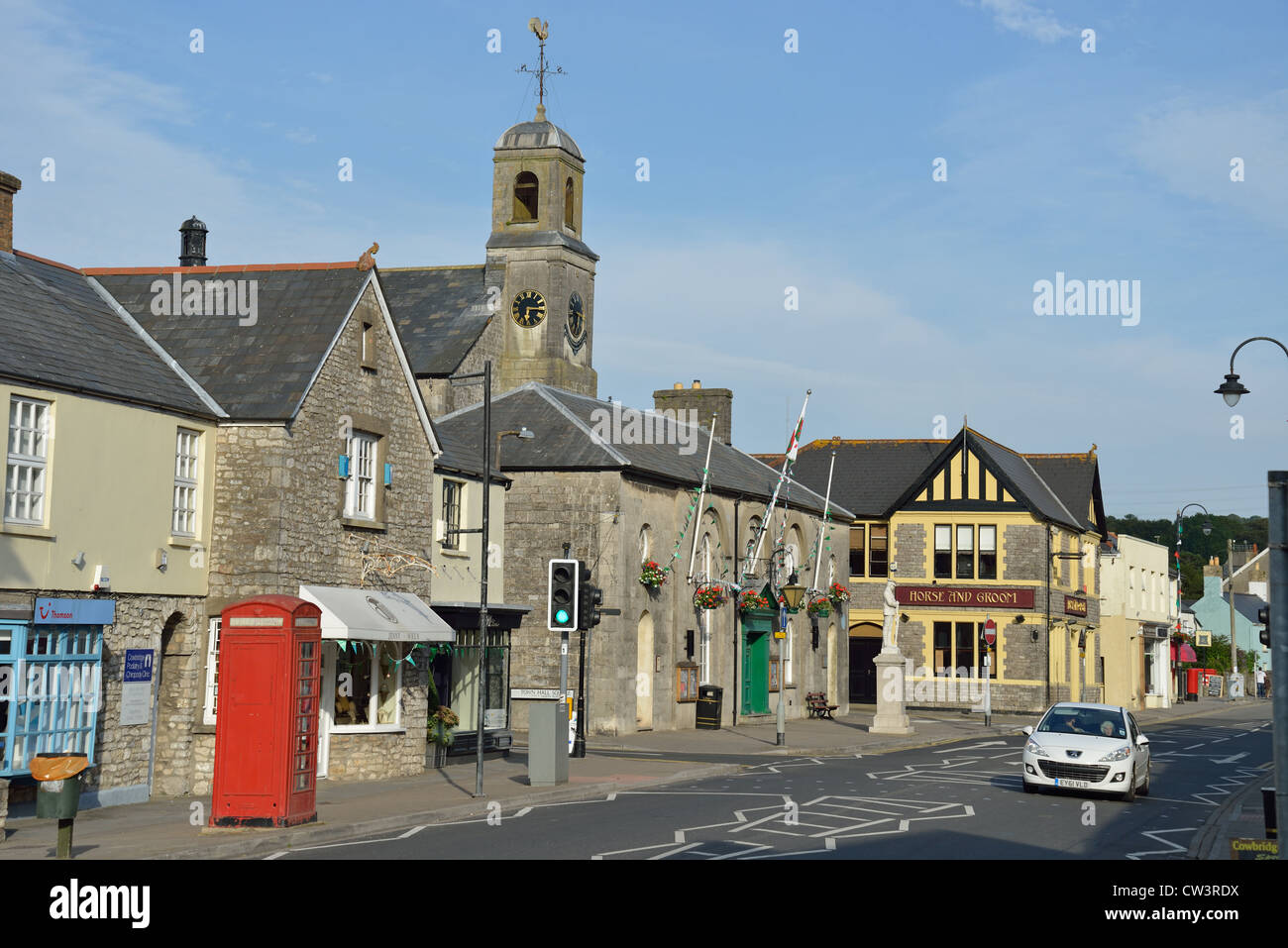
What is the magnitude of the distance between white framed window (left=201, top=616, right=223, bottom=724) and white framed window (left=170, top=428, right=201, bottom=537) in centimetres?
149

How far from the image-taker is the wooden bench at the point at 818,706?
4616cm

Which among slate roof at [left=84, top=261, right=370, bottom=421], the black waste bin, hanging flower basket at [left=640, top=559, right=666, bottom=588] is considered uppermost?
slate roof at [left=84, top=261, right=370, bottom=421]

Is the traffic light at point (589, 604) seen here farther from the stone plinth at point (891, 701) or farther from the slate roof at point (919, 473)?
the slate roof at point (919, 473)

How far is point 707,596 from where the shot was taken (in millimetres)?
39719

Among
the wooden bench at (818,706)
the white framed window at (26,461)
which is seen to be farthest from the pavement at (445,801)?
the wooden bench at (818,706)

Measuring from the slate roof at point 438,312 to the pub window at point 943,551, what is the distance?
2058 centimetres

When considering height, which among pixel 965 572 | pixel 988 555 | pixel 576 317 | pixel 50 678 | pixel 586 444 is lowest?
pixel 50 678

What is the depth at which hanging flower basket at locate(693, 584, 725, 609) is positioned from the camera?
39719 millimetres

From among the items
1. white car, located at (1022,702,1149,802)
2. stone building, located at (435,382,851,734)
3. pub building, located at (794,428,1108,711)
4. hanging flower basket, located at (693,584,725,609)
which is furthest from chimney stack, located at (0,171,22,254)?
pub building, located at (794,428,1108,711)

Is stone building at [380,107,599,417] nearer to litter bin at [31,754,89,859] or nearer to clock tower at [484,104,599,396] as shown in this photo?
clock tower at [484,104,599,396]

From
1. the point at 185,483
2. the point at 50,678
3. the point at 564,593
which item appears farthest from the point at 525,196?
the point at 50,678

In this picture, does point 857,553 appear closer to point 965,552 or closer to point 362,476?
point 965,552

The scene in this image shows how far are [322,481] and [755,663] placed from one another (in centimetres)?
2404
